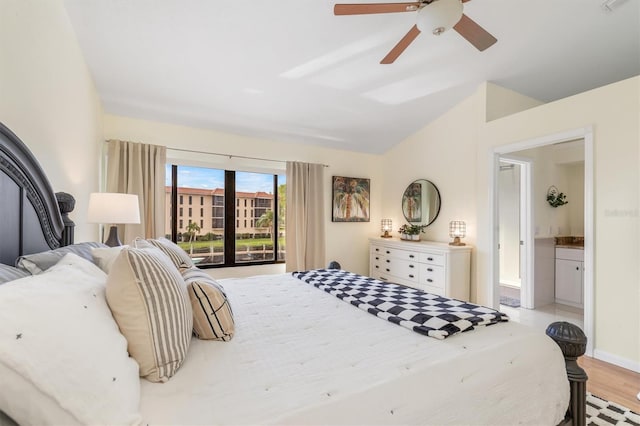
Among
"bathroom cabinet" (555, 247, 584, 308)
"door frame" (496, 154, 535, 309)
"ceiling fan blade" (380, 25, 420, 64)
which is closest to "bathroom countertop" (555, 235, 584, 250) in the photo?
"bathroom cabinet" (555, 247, 584, 308)

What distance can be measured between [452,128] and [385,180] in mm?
1415

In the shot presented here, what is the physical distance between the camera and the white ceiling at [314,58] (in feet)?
7.27

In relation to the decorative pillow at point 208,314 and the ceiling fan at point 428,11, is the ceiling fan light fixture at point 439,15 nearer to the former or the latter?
the ceiling fan at point 428,11

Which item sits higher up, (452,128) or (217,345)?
(452,128)

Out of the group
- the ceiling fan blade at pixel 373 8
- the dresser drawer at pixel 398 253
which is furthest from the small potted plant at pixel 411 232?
the ceiling fan blade at pixel 373 8

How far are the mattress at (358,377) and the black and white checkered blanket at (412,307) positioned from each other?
0.16 ft

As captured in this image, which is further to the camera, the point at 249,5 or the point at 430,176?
the point at 430,176

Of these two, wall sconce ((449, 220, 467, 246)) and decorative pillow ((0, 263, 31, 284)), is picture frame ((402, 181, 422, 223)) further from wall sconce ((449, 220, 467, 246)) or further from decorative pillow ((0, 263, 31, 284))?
decorative pillow ((0, 263, 31, 284))

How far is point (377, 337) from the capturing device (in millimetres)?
1310

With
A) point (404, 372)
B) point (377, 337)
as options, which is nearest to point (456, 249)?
point (377, 337)

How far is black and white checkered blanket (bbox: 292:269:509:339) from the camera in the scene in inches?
53.9

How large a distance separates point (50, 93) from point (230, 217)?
7.96 ft

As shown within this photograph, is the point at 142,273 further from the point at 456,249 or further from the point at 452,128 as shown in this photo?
the point at 452,128

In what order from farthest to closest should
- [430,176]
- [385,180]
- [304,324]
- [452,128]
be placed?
[385,180] < [430,176] < [452,128] < [304,324]
